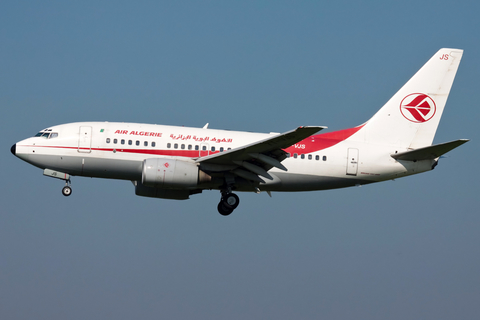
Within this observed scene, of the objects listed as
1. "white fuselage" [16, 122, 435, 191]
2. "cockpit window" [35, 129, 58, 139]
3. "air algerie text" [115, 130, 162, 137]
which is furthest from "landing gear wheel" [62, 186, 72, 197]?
"air algerie text" [115, 130, 162, 137]

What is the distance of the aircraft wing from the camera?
27703mm

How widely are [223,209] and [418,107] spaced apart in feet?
39.5

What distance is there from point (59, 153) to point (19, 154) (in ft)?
6.73

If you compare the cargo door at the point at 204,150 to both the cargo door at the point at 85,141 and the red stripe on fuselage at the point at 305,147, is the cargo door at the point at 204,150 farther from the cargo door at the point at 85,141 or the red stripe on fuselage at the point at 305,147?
the cargo door at the point at 85,141

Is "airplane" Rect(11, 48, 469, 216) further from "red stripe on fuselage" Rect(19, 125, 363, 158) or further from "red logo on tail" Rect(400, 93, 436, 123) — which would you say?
"red logo on tail" Rect(400, 93, 436, 123)

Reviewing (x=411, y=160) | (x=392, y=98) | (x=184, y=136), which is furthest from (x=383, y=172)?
(x=184, y=136)

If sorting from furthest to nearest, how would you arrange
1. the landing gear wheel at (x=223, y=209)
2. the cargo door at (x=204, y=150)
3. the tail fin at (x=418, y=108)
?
1. the tail fin at (x=418, y=108)
2. the landing gear wheel at (x=223, y=209)
3. the cargo door at (x=204, y=150)

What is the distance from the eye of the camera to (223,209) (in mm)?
31375

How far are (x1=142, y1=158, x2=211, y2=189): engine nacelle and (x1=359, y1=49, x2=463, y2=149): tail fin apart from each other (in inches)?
372

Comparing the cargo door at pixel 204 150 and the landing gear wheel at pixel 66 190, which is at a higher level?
the cargo door at pixel 204 150

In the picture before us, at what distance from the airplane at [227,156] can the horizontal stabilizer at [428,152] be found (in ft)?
0.15

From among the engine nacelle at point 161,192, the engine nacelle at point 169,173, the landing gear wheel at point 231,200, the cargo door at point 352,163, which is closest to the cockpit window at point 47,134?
the engine nacelle at point 161,192

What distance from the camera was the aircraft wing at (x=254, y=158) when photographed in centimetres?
2770

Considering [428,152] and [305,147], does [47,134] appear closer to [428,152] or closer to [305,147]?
[305,147]
